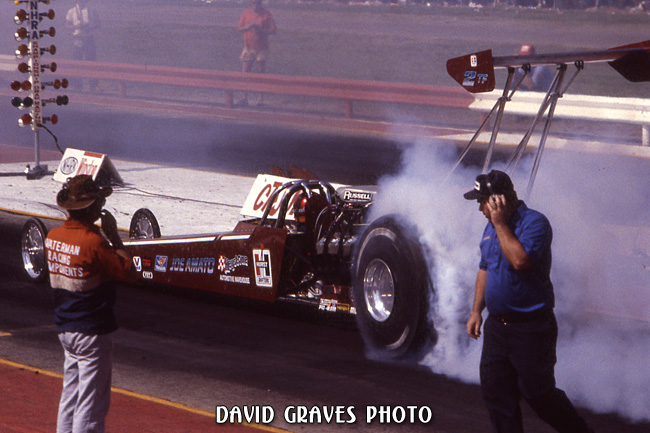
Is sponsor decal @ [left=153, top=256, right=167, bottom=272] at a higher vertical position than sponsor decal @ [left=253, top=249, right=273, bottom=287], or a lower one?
lower

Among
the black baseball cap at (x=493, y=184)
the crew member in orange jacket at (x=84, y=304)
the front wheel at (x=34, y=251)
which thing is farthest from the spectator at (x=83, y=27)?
the black baseball cap at (x=493, y=184)

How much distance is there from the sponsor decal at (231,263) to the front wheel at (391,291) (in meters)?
1.29

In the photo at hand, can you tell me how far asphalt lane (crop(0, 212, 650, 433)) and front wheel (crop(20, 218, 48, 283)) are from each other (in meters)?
0.35

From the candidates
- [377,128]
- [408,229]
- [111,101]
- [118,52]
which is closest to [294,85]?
[377,128]

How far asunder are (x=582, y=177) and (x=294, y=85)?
19.9 meters

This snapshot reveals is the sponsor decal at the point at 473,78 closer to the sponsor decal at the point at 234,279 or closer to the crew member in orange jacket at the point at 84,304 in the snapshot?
the sponsor decal at the point at 234,279

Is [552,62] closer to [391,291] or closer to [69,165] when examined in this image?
[391,291]

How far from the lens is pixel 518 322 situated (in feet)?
18.5

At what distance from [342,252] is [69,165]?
831cm

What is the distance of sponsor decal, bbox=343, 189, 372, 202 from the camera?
30.2ft

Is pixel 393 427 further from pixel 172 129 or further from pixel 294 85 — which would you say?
pixel 294 85

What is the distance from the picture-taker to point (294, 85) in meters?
28.3

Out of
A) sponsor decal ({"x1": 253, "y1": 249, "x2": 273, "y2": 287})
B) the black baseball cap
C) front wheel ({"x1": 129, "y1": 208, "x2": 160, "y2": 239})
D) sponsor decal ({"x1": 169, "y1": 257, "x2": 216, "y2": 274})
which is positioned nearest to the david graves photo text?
the black baseball cap

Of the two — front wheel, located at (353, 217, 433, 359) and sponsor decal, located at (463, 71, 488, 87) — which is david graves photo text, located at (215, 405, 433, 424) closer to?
front wheel, located at (353, 217, 433, 359)
